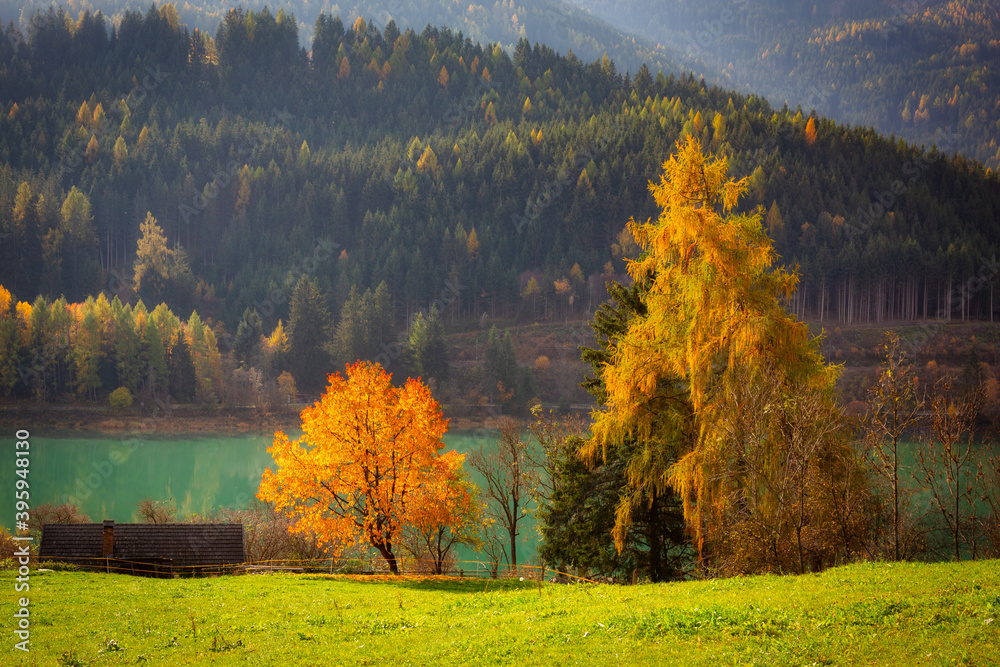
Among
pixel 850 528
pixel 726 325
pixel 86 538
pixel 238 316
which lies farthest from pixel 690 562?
pixel 238 316

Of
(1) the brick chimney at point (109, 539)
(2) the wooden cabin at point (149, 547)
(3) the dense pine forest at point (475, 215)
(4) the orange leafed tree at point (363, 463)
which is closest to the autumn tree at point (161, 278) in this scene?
(3) the dense pine forest at point (475, 215)

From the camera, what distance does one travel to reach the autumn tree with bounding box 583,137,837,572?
17.9m

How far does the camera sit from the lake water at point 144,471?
5525 centimetres

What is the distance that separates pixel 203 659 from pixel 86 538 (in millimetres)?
23067

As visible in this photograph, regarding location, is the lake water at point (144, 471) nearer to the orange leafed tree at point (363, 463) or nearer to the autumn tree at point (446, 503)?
the autumn tree at point (446, 503)

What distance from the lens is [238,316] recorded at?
137375 mm

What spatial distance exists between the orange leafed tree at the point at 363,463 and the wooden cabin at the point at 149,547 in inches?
226

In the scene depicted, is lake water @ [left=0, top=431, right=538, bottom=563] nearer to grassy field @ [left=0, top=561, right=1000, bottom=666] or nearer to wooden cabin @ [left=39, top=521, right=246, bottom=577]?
wooden cabin @ [left=39, top=521, right=246, bottom=577]

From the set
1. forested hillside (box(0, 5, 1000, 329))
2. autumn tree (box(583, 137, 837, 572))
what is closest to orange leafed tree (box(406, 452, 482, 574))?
autumn tree (box(583, 137, 837, 572))

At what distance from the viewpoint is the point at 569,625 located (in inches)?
449

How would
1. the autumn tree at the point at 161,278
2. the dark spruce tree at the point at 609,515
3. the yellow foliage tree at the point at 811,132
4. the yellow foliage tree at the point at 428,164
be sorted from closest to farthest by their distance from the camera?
the dark spruce tree at the point at 609,515, the autumn tree at the point at 161,278, the yellow foliage tree at the point at 811,132, the yellow foliage tree at the point at 428,164

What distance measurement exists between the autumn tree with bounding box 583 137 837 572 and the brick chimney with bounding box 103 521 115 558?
21.6m

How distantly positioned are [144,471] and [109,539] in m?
43.0

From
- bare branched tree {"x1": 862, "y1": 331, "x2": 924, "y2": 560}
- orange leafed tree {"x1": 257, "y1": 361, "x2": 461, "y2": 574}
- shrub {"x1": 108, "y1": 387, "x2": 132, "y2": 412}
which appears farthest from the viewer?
shrub {"x1": 108, "y1": 387, "x2": 132, "y2": 412}
